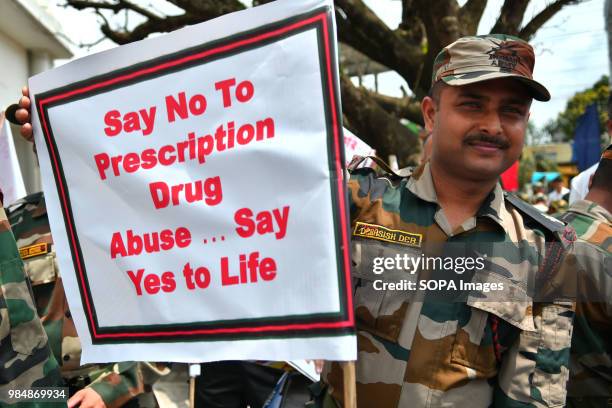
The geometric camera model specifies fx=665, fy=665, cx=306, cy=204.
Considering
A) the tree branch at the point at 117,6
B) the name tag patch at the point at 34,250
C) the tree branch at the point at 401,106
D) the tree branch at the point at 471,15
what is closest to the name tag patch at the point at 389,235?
the name tag patch at the point at 34,250

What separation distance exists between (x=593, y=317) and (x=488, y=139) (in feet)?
2.01

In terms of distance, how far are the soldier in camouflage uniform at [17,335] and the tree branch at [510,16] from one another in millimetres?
6021

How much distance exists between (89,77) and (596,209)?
63.5 inches

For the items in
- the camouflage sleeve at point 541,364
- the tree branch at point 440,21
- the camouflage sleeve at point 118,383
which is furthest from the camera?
Result: the tree branch at point 440,21

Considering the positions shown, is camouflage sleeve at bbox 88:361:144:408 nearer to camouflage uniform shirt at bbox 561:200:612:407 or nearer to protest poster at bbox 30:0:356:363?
protest poster at bbox 30:0:356:363

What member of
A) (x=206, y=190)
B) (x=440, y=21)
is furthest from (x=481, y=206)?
(x=440, y=21)

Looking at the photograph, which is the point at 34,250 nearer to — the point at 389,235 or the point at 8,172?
the point at 8,172

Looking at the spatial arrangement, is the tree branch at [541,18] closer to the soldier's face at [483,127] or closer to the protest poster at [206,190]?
Result: the soldier's face at [483,127]

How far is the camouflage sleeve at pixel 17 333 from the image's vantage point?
5.33 ft

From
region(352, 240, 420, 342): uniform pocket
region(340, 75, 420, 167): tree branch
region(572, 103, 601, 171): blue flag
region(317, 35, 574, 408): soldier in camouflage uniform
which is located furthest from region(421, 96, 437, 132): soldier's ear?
region(572, 103, 601, 171): blue flag

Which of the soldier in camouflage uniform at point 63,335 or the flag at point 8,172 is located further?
the flag at point 8,172

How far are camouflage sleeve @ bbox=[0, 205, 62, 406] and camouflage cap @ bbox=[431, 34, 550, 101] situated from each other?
1269mm

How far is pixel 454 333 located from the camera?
182 centimetres

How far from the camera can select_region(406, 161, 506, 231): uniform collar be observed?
1922 millimetres
